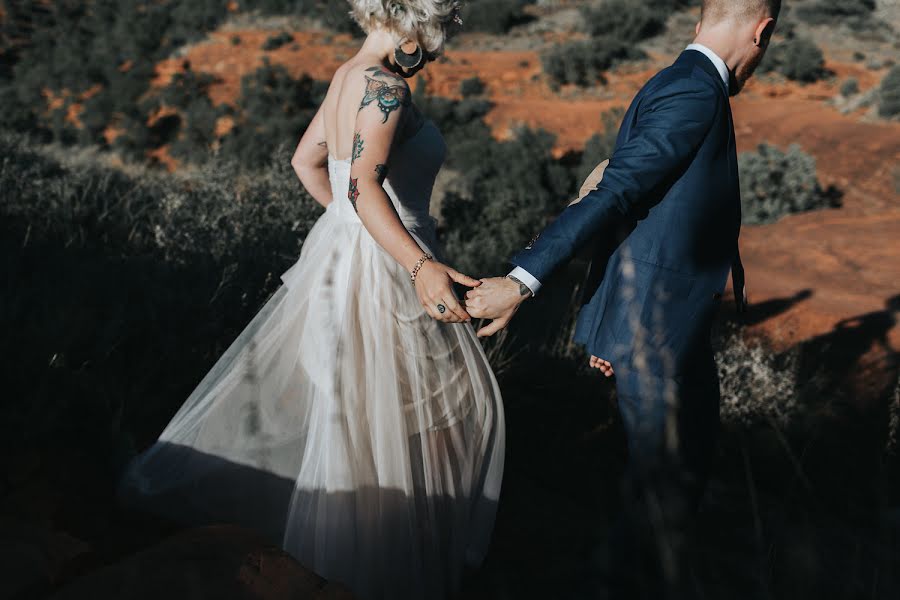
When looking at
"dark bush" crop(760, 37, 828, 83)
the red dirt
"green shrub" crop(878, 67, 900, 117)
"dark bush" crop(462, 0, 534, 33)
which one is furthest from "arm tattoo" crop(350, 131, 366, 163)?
"dark bush" crop(462, 0, 534, 33)

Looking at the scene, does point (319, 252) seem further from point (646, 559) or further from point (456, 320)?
point (646, 559)

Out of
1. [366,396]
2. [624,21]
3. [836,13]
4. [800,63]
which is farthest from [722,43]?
[836,13]

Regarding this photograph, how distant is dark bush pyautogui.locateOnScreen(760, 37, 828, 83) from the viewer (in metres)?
16.3

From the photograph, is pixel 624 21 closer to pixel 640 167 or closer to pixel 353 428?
pixel 640 167

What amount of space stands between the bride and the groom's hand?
6cm

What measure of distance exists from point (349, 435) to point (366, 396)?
5.2 inches

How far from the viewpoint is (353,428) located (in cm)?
223

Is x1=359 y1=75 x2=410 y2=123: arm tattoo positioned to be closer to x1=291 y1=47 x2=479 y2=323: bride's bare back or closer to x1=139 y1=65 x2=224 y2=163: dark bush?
x1=291 y1=47 x2=479 y2=323: bride's bare back

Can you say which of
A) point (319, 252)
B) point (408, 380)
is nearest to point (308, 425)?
point (408, 380)

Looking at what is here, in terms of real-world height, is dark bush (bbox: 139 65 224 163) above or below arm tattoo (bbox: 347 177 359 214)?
above

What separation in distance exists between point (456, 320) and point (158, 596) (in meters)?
1.01

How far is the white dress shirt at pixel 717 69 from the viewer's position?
6.58 feet

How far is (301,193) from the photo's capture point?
23.6ft

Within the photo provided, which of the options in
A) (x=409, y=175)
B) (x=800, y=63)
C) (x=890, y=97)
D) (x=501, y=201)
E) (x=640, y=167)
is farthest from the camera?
(x=800, y=63)
